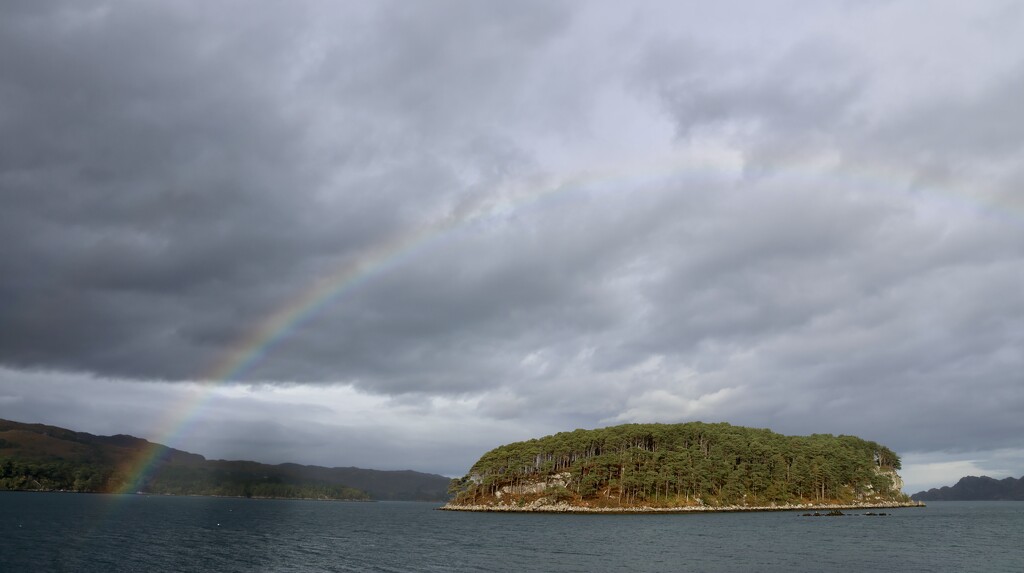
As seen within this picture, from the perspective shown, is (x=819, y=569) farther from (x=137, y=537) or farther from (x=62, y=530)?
(x=62, y=530)

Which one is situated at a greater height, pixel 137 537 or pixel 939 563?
pixel 939 563

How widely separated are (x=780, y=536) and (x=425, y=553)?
68.4 m

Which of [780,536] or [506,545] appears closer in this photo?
[506,545]

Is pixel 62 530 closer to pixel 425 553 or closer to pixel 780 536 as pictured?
pixel 425 553

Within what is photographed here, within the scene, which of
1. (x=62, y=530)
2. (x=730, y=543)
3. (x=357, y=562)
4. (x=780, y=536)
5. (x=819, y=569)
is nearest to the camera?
(x=819, y=569)

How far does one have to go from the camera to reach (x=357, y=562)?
284 feet

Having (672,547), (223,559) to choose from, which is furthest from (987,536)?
(223,559)

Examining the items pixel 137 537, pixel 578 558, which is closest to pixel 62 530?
pixel 137 537

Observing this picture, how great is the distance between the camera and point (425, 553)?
97.4m

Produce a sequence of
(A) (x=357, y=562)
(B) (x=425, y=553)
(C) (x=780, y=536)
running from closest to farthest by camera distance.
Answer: (A) (x=357, y=562) → (B) (x=425, y=553) → (C) (x=780, y=536)

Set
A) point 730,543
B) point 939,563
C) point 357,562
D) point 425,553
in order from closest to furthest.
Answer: point 939,563, point 357,562, point 425,553, point 730,543

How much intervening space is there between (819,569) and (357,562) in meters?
60.0

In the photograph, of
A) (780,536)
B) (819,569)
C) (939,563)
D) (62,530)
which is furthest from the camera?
(62,530)

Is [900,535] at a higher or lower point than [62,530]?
higher
